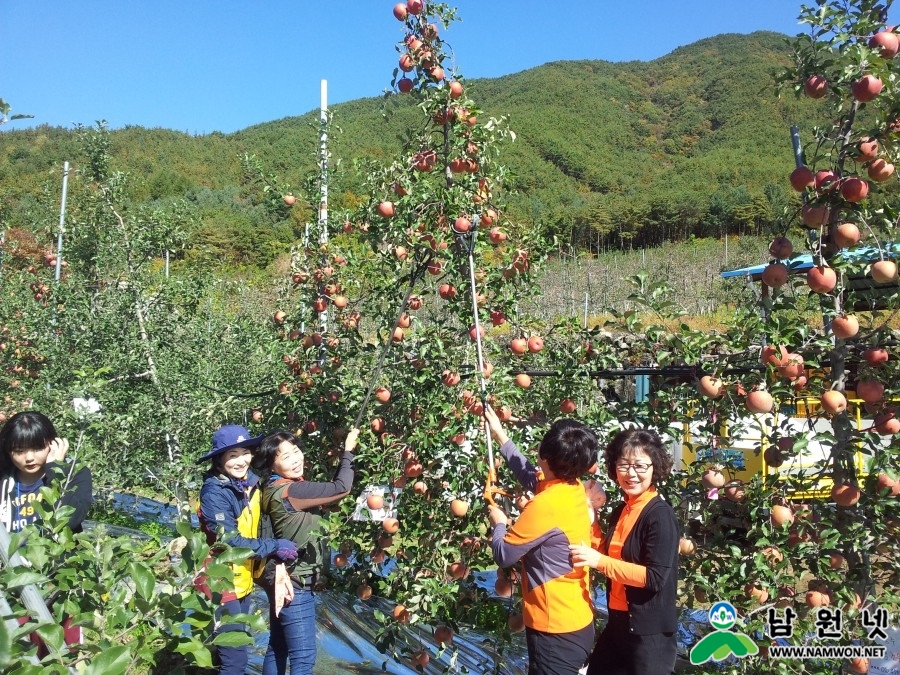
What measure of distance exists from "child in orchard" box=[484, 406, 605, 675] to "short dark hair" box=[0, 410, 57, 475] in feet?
5.67

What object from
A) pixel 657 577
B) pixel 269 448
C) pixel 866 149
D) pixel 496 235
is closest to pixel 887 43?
pixel 866 149

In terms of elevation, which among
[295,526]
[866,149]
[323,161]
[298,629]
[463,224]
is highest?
[323,161]

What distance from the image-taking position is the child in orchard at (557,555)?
2121mm

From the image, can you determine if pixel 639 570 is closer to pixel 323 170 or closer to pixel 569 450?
pixel 569 450

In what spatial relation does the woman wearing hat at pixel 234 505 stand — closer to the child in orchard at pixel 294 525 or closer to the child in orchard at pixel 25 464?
the child in orchard at pixel 294 525

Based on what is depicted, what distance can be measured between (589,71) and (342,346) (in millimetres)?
94934

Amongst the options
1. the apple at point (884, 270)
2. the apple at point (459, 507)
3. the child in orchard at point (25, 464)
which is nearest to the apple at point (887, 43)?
the apple at point (884, 270)

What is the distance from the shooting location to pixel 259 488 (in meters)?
2.82

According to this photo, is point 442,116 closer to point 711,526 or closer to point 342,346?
point 342,346

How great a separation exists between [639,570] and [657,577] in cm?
5

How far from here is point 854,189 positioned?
222cm

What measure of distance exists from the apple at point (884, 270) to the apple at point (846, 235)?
105mm

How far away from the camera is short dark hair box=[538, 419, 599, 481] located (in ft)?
7.06

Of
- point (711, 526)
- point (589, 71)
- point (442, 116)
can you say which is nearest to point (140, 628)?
point (711, 526)
